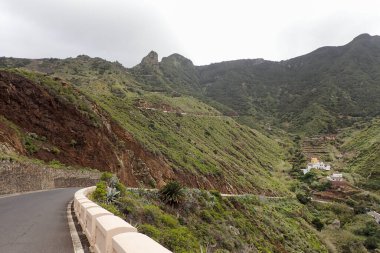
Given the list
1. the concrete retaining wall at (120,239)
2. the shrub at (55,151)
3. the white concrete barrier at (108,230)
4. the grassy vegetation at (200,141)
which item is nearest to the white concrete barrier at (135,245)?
the concrete retaining wall at (120,239)

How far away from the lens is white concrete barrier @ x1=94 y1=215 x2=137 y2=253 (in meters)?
5.58

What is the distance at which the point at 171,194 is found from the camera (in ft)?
85.1

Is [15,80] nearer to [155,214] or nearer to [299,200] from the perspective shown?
[155,214]

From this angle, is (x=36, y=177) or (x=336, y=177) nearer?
(x=36, y=177)

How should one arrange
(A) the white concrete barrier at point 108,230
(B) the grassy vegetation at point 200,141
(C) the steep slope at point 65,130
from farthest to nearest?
(B) the grassy vegetation at point 200,141 < (C) the steep slope at point 65,130 < (A) the white concrete barrier at point 108,230

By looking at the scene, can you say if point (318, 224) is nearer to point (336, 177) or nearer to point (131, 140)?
point (131, 140)

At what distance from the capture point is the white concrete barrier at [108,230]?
5584mm

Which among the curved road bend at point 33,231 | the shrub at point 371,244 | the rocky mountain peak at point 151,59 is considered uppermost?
the rocky mountain peak at point 151,59

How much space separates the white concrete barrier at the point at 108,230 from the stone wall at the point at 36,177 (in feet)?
58.3

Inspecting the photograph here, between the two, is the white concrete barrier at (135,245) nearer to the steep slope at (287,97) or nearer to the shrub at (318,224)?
the shrub at (318,224)

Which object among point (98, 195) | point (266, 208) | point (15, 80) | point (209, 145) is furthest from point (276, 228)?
point (209, 145)

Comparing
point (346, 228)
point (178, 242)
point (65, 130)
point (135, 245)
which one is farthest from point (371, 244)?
point (135, 245)

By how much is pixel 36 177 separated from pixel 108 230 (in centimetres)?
2463

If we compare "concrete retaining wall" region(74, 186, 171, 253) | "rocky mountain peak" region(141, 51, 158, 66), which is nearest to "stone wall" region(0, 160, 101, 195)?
"concrete retaining wall" region(74, 186, 171, 253)
